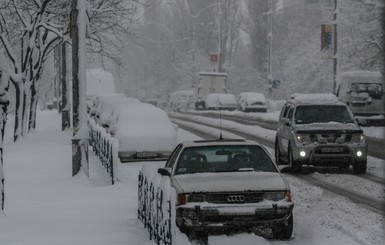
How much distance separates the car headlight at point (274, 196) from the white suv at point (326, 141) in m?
7.09

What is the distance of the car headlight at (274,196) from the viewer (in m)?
8.47

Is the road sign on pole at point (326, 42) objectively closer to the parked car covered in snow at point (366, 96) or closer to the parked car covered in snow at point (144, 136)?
the parked car covered in snow at point (366, 96)

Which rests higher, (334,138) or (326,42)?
(326,42)

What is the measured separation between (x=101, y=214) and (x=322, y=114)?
25.6ft

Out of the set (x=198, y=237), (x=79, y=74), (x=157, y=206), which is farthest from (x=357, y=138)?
(x=157, y=206)

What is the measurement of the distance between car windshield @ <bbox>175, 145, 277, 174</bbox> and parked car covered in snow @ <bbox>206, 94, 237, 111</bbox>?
44897 mm

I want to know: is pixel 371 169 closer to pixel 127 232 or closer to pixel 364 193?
pixel 364 193

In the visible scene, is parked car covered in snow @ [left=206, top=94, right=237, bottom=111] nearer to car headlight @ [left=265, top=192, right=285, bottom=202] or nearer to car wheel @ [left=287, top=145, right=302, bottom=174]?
car wheel @ [left=287, top=145, right=302, bottom=174]

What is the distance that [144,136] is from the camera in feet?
61.7

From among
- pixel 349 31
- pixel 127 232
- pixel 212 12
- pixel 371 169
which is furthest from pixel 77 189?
pixel 212 12

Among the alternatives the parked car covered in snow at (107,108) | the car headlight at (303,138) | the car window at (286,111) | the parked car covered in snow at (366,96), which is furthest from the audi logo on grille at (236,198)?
the parked car covered in snow at (366,96)

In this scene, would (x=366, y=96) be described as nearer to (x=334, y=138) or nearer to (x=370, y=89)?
(x=370, y=89)

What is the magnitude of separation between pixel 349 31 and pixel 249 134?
26.3 m

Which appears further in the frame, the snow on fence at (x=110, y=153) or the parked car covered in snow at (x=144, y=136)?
the parked car covered in snow at (x=144, y=136)
